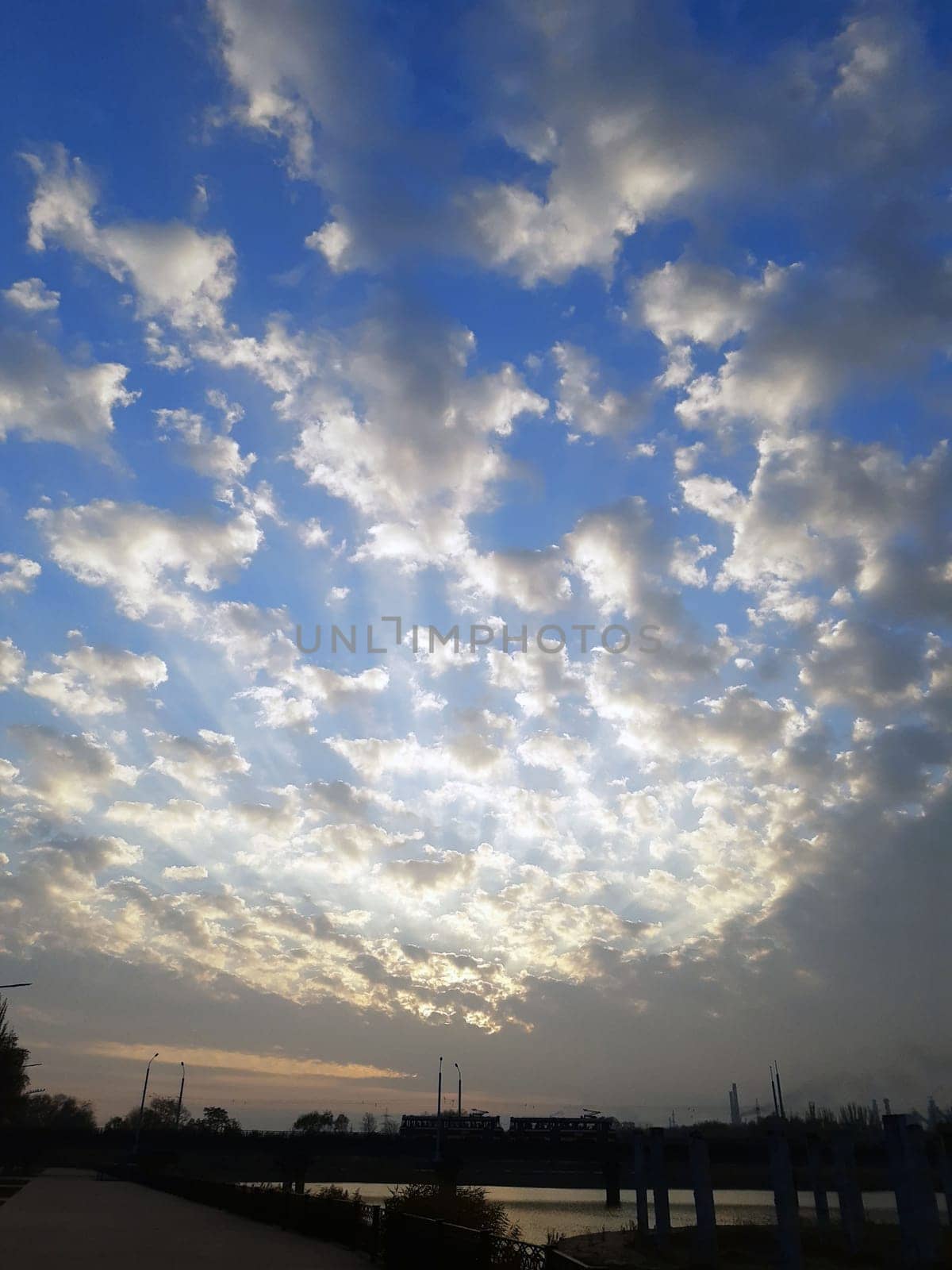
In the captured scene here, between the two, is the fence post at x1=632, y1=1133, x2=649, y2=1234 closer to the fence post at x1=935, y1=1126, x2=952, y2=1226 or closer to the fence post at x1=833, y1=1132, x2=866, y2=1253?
the fence post at x1=833, y1=1132, x2=866, y2=1253

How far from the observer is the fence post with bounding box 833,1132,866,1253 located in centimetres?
4253

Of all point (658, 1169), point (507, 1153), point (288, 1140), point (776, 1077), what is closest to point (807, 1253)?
point (658, 1169)

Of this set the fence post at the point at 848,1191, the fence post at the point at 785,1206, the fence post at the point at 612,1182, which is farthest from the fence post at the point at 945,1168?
the fence post at the point at 612,1182

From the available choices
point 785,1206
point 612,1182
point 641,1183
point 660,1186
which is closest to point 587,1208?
point 612,1182

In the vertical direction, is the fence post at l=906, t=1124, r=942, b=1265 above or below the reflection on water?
above

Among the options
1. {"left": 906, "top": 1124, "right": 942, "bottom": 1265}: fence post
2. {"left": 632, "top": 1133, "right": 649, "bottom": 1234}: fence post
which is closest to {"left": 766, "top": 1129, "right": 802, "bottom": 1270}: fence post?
{"left": 906, "top": 1124, "right": 942, "bottom": 1265}: fence post

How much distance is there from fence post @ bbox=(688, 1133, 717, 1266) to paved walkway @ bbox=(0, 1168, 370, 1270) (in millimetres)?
16620

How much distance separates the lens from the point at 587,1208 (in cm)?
11800

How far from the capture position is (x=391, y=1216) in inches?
1044

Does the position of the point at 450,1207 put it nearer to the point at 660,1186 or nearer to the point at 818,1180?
the point at 660,1186

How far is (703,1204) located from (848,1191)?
35.2ft

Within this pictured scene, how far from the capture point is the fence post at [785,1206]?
32125 mm

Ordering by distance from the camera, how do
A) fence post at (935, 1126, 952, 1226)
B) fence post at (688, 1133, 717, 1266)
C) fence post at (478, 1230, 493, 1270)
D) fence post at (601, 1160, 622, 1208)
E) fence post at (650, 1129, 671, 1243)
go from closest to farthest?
fence post at (478, 1230, 493, 1270), fence post at (688, 1133, 717, 1266), fence post at (935, 1126, 952, 1226), fence post at (650, 1129, 671, 1243), fence post at (601, 1160, 622, 1208)

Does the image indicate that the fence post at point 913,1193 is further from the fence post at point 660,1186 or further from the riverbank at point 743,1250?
the fence post at point 660,1186
